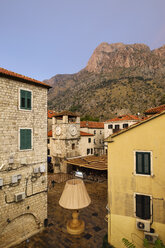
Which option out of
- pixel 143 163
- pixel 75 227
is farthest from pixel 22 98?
pixel 75 227

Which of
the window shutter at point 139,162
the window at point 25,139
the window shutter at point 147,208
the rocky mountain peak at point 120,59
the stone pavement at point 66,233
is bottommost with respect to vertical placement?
the stone pavement at point 66,233

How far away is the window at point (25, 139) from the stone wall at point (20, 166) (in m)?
0.25

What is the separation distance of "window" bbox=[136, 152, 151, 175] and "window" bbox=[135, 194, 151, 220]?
122cm

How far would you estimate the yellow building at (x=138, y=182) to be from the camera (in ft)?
23.8

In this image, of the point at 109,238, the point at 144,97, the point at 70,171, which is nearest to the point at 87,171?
the point at 70,171

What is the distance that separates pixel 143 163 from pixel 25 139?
767cm

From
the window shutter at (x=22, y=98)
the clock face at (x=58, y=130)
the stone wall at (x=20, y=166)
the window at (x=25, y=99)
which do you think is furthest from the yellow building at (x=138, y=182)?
the clock face at (x=58, y=130)

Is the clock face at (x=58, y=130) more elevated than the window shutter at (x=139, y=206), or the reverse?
the clock face at (x=58, y=130)

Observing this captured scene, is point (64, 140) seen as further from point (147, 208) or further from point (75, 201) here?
point (75, 201)

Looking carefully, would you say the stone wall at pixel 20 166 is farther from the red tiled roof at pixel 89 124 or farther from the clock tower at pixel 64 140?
the red tiled roof at pixel 89 124

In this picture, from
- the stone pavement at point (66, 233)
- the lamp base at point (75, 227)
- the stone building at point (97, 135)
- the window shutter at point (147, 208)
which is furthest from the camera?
the stone building at point (97, 135)

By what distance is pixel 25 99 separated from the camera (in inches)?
A: 419

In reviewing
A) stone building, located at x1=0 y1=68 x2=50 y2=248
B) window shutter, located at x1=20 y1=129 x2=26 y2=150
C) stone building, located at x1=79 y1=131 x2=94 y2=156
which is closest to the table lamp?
stone building, located at x1=0 y1=68 x2=50 y2=248

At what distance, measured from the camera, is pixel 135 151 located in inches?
308
